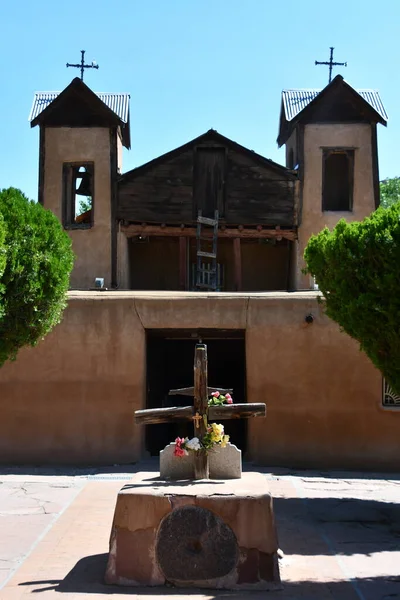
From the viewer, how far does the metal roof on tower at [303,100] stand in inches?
926

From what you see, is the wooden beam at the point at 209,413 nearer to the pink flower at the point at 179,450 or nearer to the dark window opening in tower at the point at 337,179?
the pink flower at the point at 179,450

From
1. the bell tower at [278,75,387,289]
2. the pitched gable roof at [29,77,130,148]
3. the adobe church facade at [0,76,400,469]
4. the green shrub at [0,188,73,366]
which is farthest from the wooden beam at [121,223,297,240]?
the green shrub at [0,188,73,366]

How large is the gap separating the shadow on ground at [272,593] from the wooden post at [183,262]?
47.9ft

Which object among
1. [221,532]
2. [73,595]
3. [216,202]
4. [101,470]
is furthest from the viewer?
[216,202]

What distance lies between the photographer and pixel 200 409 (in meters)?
8.79

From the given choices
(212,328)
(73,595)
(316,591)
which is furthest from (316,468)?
(73,595)

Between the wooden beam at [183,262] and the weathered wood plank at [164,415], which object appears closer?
the weathered wood plank at [164,415]

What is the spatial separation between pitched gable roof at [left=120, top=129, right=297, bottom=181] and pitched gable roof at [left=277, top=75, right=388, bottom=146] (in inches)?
62.6

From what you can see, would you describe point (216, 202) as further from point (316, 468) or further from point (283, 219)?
point (316, 468)

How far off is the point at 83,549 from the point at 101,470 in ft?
18.2

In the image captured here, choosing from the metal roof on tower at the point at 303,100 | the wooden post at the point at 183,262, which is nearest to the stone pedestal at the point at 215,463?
the wooden post at the point at 183,262

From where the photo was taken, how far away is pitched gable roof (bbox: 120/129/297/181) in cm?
2262

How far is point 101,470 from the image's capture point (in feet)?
47.8

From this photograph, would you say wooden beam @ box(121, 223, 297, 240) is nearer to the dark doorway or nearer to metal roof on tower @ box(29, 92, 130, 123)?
metal roof on tower @ box(29, 92, 130, 123)
